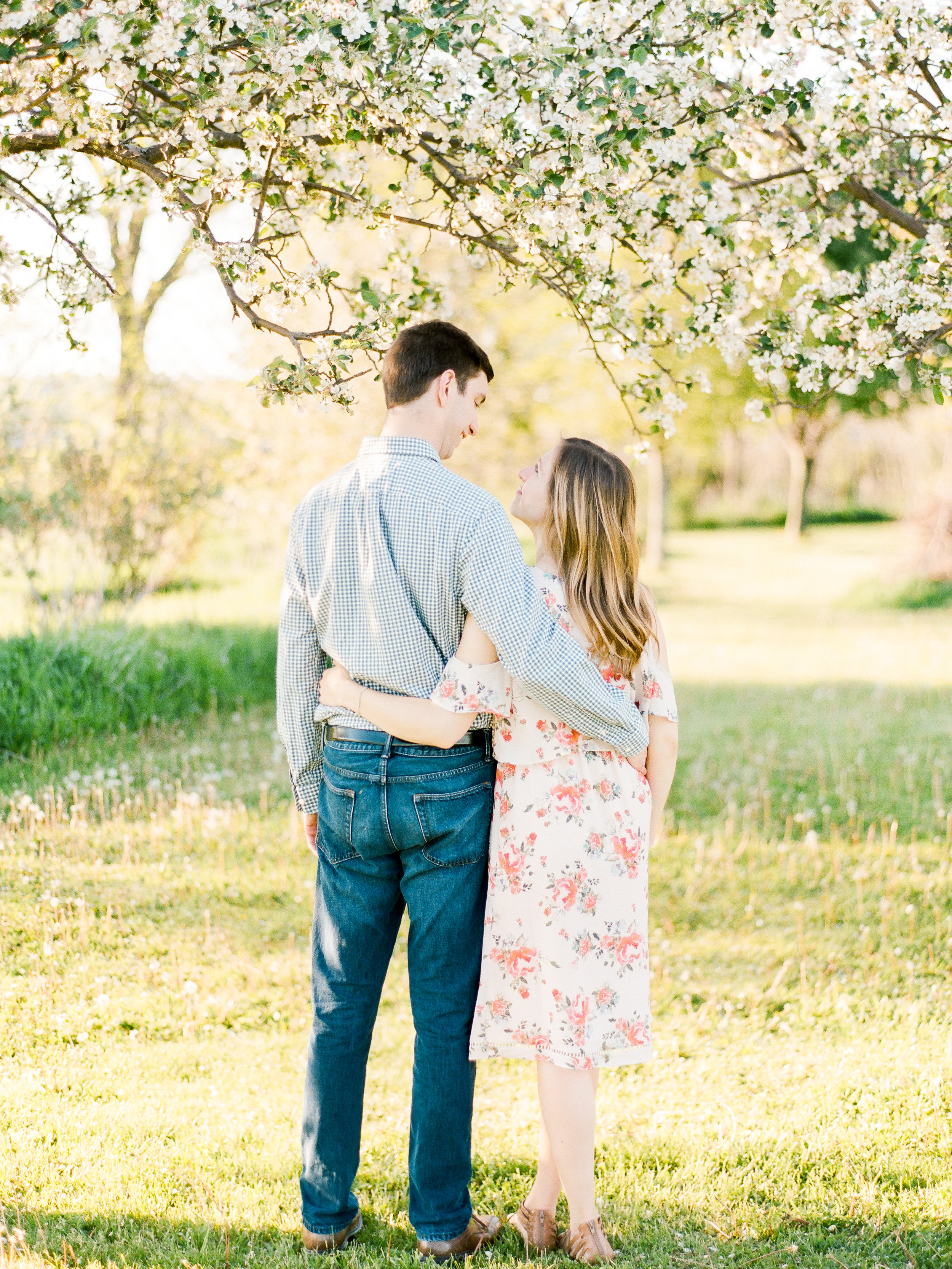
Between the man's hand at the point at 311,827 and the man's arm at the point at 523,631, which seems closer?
the man's arm at the point at 523,631

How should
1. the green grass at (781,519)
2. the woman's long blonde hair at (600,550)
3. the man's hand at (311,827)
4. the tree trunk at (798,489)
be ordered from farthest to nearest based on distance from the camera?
the green grass at (781,519) → the tree trunk at (798,489) → the man's hand at (311,827) → the woman's long blonde hair at (600,550)

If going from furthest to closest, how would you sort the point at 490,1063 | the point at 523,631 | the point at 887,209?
the point at 490,1063, the point at 887,209, the point at 523,631

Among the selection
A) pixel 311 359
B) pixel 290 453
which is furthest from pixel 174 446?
pixel 311 359

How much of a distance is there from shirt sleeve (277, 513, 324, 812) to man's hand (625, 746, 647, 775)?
0.77 meters

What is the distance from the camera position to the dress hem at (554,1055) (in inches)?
106

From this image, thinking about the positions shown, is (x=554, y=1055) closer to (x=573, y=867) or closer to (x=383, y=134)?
(x=573, y=867)

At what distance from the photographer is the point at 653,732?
2820mm

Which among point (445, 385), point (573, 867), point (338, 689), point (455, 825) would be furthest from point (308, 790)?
point (445, 385)

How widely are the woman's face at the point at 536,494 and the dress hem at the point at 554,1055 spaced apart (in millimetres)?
1273

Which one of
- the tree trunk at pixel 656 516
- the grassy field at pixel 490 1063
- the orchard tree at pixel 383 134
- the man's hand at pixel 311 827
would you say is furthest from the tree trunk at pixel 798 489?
the man's hand at pixel 311 827

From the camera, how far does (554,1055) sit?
271cm

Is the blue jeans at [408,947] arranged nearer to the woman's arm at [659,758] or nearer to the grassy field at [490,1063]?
the grassy field at [490,1063]

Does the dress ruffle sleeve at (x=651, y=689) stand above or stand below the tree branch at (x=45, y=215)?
below

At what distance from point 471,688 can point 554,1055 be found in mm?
932
